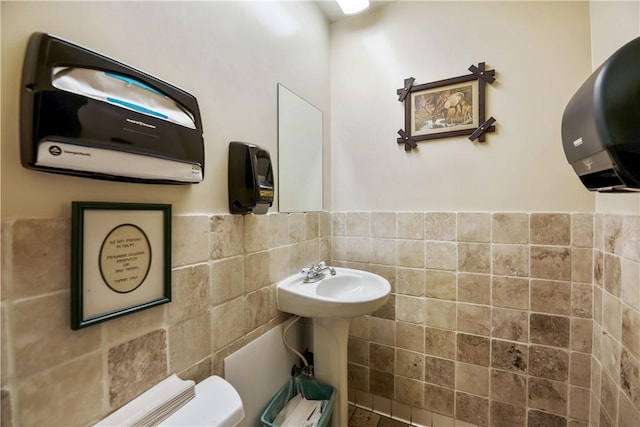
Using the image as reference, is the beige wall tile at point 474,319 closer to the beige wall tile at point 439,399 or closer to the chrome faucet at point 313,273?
the beige wall tile at point 439,399

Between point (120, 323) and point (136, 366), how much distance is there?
0.13 metres

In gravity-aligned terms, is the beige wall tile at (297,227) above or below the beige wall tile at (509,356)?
above

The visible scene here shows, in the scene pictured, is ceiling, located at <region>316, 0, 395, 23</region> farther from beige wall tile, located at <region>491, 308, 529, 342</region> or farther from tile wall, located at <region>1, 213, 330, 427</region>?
beige wall tile, located at <region>491, 308, 529, 342</region>

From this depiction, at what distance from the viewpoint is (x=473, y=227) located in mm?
1326

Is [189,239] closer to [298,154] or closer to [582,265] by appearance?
[298,154]

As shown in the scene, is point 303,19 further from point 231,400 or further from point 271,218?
point 231,400

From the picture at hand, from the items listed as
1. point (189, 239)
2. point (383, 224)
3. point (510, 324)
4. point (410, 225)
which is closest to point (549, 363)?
point (510, 324)

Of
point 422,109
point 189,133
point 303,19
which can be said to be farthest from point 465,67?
point 189,133

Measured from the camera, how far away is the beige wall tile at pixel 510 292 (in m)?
1.24

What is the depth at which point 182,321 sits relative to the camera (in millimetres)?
790

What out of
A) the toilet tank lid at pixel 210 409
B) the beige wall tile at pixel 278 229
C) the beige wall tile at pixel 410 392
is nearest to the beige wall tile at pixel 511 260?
the beige wall tile at pixel 410 392

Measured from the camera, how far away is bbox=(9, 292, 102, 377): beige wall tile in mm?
486

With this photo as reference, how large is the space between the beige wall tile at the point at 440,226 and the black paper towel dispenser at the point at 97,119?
1.21 meters

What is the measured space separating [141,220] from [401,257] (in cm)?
127
